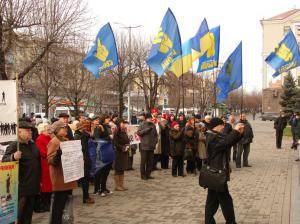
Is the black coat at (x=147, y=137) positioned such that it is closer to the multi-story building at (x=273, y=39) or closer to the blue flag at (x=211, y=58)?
the blue flag at (x=211, y=58)

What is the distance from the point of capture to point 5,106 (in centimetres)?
601

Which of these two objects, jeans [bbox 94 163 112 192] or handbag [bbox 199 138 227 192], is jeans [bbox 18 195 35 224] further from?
jeans [bbox 94 163 112 192]

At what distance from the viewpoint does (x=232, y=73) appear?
14070 mm

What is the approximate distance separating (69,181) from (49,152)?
1.71 ft

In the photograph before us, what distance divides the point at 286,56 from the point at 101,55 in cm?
678

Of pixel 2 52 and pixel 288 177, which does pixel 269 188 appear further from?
pixel 2 52

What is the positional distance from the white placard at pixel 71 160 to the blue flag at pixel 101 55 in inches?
327

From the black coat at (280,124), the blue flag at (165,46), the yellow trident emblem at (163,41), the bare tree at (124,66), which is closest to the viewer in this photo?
the blue flag at (165,46)

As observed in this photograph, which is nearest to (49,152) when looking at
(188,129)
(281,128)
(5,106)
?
(5,106)

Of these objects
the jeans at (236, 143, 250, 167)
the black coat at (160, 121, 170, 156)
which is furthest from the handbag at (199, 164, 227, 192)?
the jeans at (236, 143, 250, 167)

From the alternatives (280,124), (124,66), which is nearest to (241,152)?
(280,124)

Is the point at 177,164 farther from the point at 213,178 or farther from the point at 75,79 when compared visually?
the point at 75,79

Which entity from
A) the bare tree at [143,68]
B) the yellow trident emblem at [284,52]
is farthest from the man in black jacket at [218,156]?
the bare tree at [143,68]

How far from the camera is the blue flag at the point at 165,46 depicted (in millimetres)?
13578
